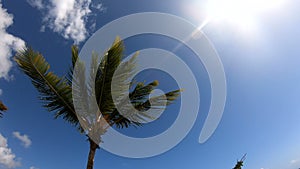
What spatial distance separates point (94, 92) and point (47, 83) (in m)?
1.52

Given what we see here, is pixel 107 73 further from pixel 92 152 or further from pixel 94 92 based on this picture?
pixel 92 152

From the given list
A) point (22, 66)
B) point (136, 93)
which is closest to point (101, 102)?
point (136, 93)

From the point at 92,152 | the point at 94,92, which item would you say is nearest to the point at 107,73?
the point at 94,92

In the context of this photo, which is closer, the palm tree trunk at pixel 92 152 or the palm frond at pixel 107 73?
the palm frond at pixel 107 73

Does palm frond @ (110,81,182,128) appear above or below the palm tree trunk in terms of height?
above

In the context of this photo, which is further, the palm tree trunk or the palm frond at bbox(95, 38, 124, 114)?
the palm tree trunk

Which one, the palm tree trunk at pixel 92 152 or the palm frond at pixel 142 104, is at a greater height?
the palm frond at pixel 142 104

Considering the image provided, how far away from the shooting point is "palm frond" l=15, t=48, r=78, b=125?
6836 millimetres

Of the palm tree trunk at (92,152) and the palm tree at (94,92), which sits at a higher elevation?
the palm tree at (94,92)

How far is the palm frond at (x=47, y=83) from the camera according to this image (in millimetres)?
6836

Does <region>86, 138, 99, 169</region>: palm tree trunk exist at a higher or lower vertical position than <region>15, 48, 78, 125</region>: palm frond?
lower

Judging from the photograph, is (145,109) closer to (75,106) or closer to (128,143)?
(128,143)

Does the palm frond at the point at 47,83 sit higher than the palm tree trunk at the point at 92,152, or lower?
higher

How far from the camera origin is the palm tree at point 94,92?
747 centimetres
